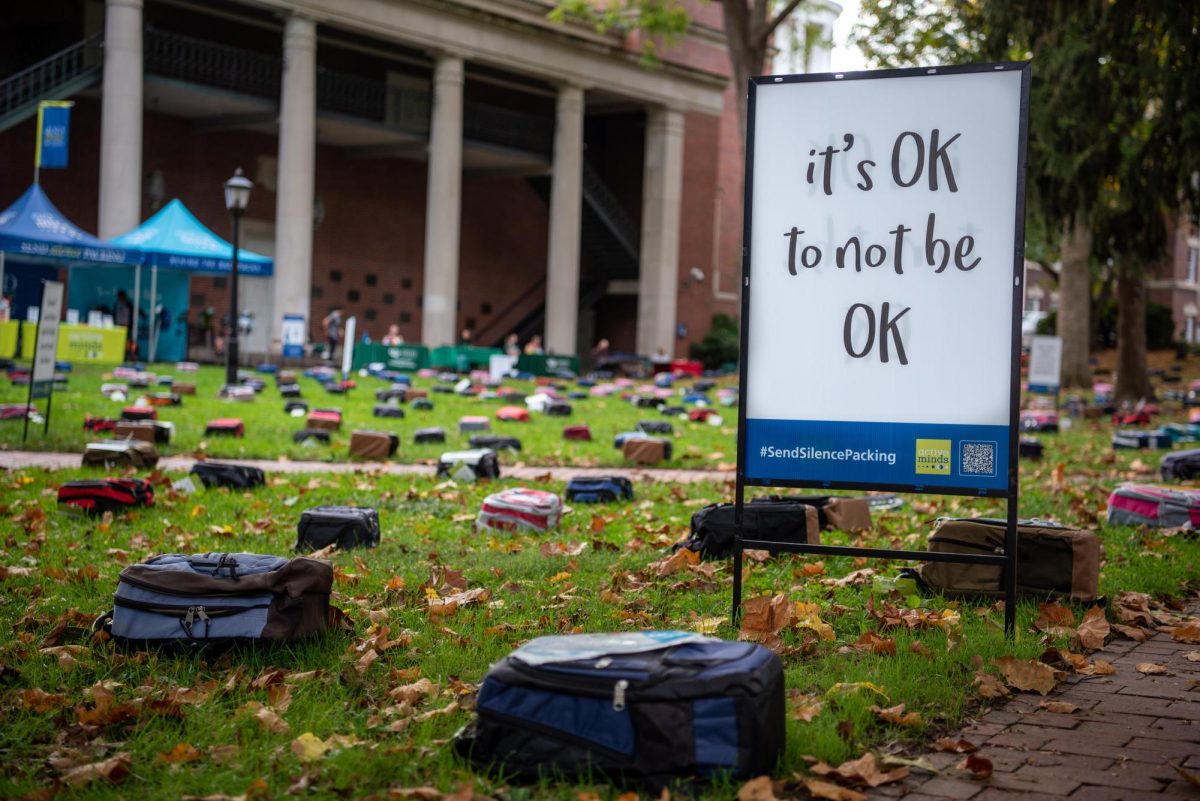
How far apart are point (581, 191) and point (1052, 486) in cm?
3716

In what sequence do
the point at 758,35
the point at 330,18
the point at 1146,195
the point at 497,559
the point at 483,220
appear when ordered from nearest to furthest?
the point at 497,559, the point at 1146,195, the point at 758,35, the point at 330,18, the point at 483,220

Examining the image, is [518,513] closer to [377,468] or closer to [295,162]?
[377,468]

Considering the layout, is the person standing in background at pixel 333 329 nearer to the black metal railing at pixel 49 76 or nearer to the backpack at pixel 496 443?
the black metal railing at pixel 49 76

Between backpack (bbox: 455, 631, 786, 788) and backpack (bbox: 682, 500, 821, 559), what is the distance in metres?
3.70

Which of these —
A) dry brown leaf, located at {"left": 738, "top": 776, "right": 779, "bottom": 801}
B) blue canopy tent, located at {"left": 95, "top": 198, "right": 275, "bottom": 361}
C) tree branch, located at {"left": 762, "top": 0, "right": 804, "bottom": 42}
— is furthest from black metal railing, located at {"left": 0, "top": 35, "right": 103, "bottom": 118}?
dry brown leaf, located at {"left": 738, "top": 776, "right": 779, "bottom": 801}

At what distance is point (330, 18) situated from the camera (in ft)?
125

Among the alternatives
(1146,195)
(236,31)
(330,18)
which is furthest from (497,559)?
(236,31)

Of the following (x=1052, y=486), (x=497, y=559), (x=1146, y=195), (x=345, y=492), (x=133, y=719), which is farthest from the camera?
(x=1146, y=195)

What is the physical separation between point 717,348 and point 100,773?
4748 cm

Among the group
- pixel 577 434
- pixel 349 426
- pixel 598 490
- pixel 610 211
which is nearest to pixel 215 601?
pixel 598 490

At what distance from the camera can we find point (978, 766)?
4.05 m

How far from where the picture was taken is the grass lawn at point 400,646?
13.6 feet

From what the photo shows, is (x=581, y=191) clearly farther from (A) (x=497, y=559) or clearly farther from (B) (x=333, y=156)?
(A) (x=497, y=559)

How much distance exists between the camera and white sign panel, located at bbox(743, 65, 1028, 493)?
5.71 meters
